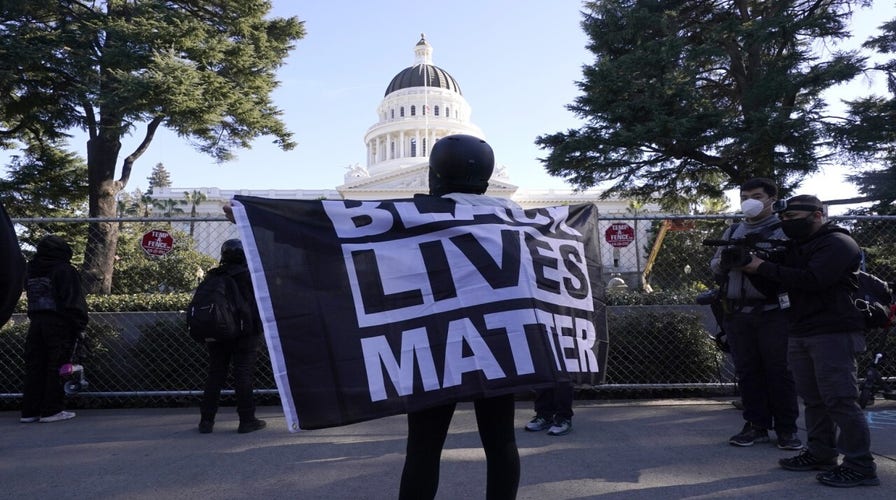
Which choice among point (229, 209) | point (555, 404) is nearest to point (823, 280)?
point (555, 404)

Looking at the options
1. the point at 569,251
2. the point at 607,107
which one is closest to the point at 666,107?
the point at 607,107

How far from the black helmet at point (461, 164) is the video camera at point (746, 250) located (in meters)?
2.04

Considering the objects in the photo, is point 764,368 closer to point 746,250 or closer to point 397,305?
point 746,250

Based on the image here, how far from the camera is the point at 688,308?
252 inches

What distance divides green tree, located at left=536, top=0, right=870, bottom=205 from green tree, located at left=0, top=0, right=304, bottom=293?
10.4 m

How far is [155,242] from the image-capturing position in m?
5.88

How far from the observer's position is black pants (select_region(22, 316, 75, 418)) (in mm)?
5523

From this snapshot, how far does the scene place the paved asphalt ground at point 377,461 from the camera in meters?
3.46

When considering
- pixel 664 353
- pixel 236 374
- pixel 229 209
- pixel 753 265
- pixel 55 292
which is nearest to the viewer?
pixel 229 209

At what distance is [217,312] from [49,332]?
183cm

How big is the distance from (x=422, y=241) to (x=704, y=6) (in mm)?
21418

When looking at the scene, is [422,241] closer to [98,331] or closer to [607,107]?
[98,331]

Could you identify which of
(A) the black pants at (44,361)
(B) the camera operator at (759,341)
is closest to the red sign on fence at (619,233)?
(B) the camera operator at (759,341)

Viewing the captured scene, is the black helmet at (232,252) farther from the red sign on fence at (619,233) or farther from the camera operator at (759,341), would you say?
the camera operator at (759,341)
